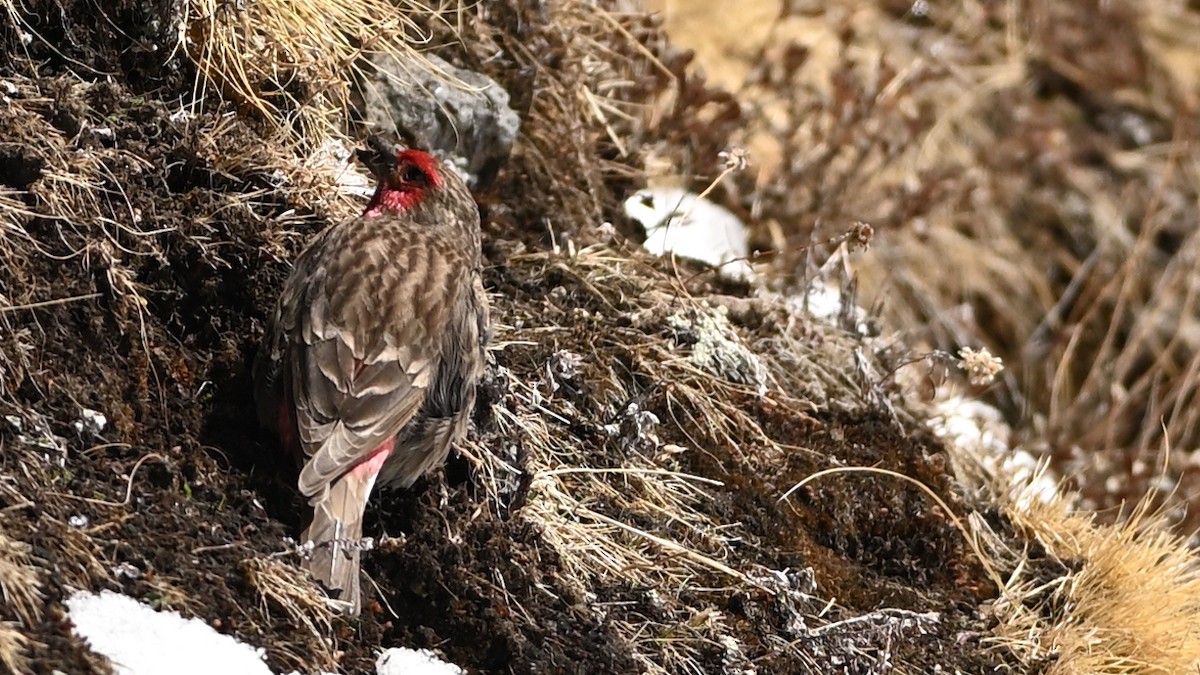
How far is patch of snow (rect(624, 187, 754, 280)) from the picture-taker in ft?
20.0

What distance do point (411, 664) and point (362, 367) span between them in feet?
2.51

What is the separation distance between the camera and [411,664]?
3.65 metres

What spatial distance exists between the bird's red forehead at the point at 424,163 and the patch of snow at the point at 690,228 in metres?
1.19

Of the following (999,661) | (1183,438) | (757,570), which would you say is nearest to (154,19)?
(757,570)

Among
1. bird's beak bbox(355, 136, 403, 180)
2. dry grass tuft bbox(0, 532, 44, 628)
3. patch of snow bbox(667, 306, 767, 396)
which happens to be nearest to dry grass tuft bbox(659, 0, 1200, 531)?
patch of snow bbox(667, 306, 767, 396)

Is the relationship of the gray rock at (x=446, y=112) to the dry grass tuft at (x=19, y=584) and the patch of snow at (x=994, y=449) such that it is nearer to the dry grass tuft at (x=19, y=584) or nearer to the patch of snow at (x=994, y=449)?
the patch of snow at (x=994, y=449)

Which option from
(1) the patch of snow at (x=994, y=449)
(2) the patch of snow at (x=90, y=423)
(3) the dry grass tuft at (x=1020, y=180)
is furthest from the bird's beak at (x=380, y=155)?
(3) the dry grass tuft at (x=1020, y=180)

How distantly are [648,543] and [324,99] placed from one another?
185cm

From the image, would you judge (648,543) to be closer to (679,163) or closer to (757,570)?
(757,570)

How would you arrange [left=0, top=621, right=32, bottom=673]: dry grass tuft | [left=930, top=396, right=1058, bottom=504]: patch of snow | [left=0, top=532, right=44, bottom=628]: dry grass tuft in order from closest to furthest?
[left=0, top=621, right=32, bottom=673]: dry grass tuft < [left=0, top=532, right=44, bottom=628]: dry grass tuft < [left=930, top=396, right=1058, bottom=504]: patch of snow

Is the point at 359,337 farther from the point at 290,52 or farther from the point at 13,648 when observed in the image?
the point at 290,52

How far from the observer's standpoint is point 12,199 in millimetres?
3934

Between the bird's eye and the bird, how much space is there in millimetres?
218

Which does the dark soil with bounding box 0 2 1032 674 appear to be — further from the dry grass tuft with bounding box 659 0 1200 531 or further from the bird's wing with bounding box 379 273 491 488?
the dry grass tuft with bounding box 659 0 1200 531
